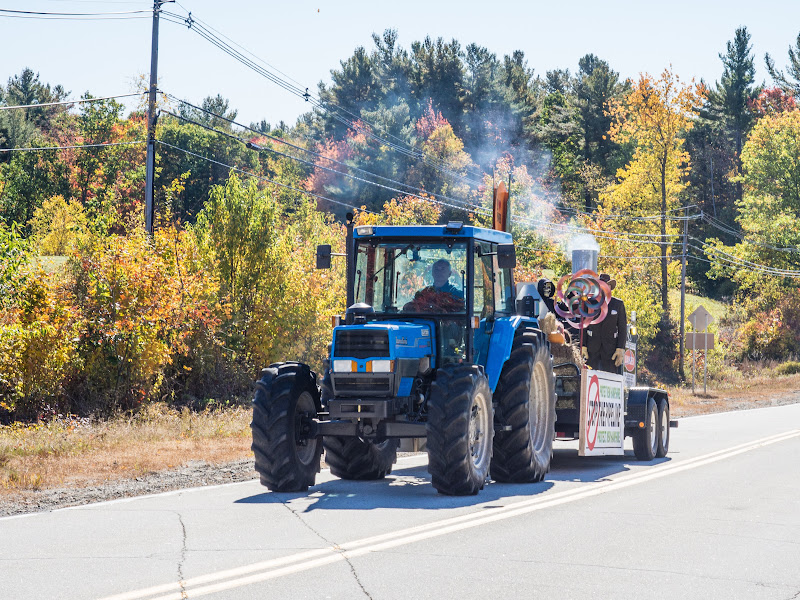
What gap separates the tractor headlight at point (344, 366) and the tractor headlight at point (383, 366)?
10.1 inches

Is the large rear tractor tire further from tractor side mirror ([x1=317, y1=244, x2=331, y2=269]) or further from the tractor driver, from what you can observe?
tractor side mirror ([x1=317, y1=244, x2=331, y2=269])

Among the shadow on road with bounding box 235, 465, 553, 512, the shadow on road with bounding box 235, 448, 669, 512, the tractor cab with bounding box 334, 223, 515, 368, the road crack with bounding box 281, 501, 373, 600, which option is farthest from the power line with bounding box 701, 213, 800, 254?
the road crack with bounding box 281, 501, 373, 600

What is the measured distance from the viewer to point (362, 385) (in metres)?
11.9

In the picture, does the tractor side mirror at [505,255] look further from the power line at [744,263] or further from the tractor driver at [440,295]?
the power line at [744,263]

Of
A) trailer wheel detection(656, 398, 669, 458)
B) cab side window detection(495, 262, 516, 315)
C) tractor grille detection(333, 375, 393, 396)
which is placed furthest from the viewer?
trailer wheel detection(656, 398, 669, 458)

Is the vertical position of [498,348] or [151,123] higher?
[151,123]

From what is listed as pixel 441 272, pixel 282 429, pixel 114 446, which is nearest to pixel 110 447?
pixel 114 446

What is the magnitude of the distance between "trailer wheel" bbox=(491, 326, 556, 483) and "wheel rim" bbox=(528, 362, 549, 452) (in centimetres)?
6

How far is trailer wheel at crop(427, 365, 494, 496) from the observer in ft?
37.0

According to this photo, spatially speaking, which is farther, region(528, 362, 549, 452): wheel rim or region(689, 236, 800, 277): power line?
region(689, 236, 800, 277): power line

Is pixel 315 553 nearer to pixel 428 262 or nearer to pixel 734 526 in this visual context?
pixel 734 526

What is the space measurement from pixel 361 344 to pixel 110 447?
6.64 meters

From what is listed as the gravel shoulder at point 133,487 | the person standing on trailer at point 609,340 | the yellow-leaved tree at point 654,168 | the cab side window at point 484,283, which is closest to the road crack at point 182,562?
the gravel shoulder at point 133,487

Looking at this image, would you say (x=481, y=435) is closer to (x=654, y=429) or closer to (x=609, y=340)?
(x=609, y=340)
